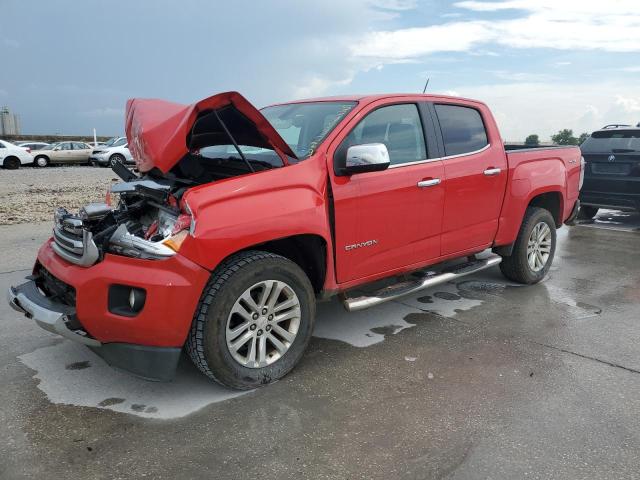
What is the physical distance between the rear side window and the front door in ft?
0.96

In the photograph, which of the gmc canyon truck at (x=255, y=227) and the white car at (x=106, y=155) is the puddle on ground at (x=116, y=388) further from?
the white car at (x=106, y=155)

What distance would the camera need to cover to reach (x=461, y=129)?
4.60 metres

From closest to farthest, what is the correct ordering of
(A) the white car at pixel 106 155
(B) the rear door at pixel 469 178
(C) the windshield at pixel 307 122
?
1. (C) the windshield at pixel 307 122
2. (B) the rear door at pixel 469 178
3. (A) the white car at pixel 106 155

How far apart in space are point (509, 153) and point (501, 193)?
444 millimetres

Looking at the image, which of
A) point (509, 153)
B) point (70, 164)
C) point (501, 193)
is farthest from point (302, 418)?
point (70, 164)

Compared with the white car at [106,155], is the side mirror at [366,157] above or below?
above

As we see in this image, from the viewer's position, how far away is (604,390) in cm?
325

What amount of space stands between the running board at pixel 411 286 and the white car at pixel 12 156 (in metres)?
24.9

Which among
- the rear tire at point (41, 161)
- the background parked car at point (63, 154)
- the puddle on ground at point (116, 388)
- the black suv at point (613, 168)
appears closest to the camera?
the puddle on ground at point (116, 388)

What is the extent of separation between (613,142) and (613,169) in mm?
481

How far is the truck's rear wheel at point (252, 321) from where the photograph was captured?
2.96 metres

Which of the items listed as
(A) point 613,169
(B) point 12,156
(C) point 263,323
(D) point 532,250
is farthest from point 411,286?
(B) point 12,156

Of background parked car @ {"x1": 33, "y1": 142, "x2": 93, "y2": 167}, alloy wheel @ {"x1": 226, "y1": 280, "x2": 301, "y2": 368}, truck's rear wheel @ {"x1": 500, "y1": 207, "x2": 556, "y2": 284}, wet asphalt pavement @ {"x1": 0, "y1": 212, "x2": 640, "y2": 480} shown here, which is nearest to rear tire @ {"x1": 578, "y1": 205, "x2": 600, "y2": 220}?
truck's rear wheel @ {"x1": 500, "y1": 207, "x2": 556, "y2": 284}

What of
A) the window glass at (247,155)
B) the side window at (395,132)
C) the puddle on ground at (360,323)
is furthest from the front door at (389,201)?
the puddle on ground at (360,323)
